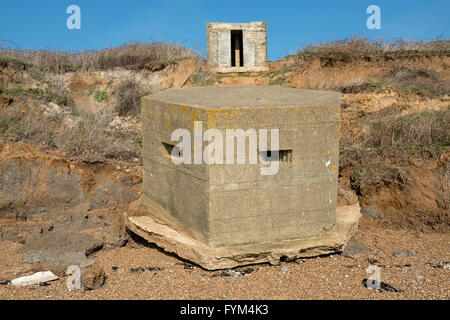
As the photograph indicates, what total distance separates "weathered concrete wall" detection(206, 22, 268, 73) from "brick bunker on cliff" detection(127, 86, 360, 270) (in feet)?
35.7

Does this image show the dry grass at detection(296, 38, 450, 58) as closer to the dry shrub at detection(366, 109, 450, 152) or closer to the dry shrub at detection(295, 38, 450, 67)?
the dry shrub at detection(295, 38, 450, 67)

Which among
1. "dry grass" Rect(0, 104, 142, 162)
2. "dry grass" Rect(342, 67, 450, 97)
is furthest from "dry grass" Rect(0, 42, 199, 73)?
"dry grass" Rect(342, 67, 450, 97)

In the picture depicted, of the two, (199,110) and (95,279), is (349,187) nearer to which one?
(199,110)

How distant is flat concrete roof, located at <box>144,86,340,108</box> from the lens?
525cm

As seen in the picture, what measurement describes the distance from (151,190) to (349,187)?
364cm

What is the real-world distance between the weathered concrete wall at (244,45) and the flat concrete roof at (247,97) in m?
10.1

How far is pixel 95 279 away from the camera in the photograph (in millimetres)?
5379

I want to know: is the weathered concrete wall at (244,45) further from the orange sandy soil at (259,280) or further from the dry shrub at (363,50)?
the orange sandy soil at (259,280)

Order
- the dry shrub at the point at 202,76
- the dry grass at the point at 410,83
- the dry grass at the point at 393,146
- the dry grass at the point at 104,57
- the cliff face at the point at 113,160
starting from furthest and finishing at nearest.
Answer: the dry shrub at the point at 202,76
the dry grass at the point at 104,57
the dry grass at the point at 410,83
the dry grass at the point at 393,146
the cliff face at the point at 113,160

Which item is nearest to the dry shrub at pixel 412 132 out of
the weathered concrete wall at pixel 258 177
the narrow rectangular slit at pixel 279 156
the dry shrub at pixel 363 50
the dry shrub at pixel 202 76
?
the weathered concrete wall at pixel 258 177

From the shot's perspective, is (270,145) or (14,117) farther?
(14,117)

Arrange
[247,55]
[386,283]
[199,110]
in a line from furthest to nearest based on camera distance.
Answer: [247,55] → [386,283] → [199,110]

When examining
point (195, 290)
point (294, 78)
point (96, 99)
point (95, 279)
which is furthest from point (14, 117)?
point (294, 78)

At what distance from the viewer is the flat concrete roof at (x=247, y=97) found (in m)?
5.25
